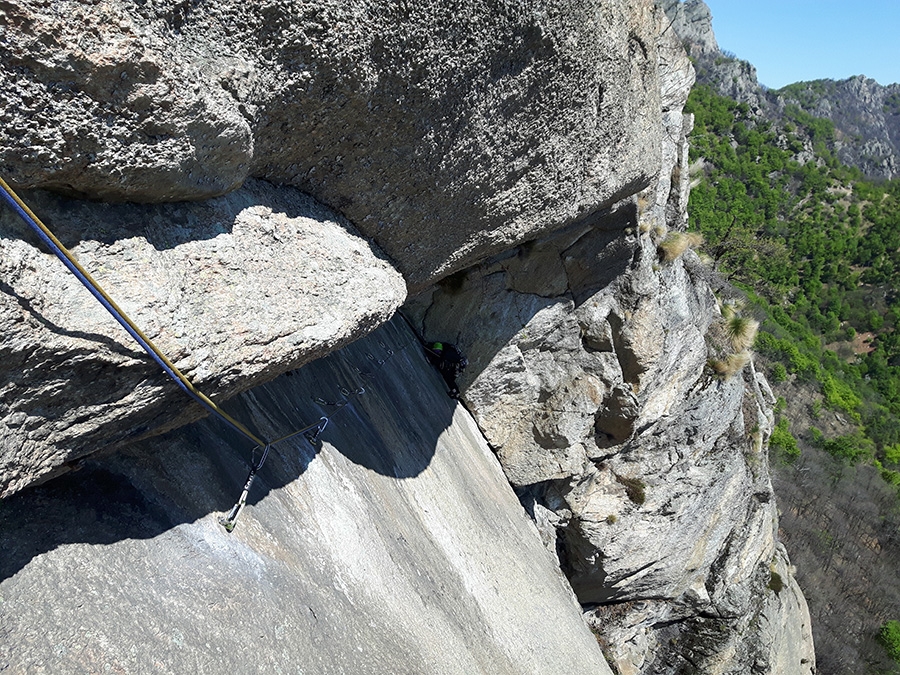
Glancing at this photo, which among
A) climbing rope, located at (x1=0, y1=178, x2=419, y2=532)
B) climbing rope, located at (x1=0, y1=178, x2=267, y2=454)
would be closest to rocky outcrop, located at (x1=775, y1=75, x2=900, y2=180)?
climbing rope, located at (x1=0, y1=178, x2=419, y2=532)

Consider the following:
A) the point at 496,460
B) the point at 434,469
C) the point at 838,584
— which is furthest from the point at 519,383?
the point at 838,584

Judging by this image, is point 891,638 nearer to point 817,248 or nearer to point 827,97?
point 817,248

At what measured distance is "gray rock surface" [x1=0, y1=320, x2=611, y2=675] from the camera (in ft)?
7.25

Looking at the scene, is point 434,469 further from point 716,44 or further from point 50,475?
point 716,44

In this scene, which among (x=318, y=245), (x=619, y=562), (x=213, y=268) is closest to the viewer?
(x=213, y=268)

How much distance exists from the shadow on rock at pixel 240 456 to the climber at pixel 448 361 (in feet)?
2.25

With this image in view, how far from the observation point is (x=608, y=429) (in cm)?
782

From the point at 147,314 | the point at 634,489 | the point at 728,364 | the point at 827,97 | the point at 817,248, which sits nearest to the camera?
the point at 147,314

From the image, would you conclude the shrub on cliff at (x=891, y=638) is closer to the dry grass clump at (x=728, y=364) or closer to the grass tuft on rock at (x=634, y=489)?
the dry grass clump at (x=728, y=364)

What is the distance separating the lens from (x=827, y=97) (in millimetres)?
93812

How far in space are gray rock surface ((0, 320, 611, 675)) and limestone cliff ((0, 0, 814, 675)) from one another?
16mm

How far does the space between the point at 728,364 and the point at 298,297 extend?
8.08m

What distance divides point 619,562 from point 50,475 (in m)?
7.99

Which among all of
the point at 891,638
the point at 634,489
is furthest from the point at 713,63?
the point at 634,489
